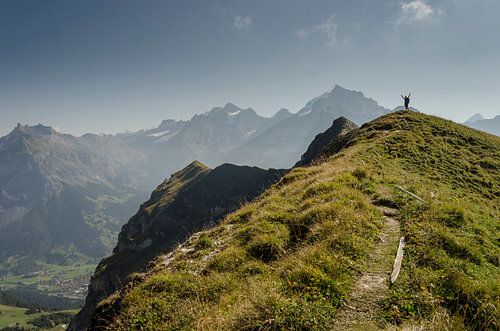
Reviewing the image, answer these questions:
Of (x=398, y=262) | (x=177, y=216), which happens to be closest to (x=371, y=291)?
(x=398, y=262)

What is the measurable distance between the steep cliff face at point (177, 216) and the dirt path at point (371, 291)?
11318 centimetres

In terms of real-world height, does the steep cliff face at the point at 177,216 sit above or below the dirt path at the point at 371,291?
below

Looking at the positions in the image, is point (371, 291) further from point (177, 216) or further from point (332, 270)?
point (177, 216)

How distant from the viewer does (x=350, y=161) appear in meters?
25.5

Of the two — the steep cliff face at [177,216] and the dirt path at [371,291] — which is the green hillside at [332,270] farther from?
the steep cliff face at [177,216]

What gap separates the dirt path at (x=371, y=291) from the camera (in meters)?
7.13

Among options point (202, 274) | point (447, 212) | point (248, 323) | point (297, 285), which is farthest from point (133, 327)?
point (447, 212)

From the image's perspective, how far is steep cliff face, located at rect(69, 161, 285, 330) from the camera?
417 ft

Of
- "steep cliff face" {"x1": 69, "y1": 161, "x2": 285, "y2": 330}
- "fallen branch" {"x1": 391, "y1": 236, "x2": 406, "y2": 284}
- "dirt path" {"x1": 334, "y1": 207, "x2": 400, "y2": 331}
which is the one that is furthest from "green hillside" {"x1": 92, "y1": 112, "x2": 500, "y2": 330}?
"steep cliff face" {"x1": 69, "y1": 161, "x2": 285, "y2": 330}

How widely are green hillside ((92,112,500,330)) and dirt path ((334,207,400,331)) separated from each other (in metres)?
0.03

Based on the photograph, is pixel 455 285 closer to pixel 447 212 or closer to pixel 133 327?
pixel 447 212

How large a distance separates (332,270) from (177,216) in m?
157

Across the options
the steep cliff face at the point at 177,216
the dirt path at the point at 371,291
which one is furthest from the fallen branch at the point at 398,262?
the steep cliff face at the point at 177,216

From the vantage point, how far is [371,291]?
8.34 metres
